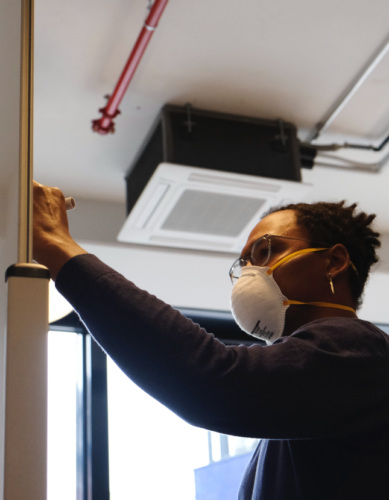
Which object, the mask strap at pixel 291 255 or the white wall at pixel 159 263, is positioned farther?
the white wall at pixel 159 263

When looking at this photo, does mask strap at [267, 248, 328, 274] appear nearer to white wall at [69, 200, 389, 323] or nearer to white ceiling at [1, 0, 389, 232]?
white ceiling at [1, 0, 389, 232]

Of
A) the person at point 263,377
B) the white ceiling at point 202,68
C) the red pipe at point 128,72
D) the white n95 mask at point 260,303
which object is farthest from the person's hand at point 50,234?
the white ceiling at point 202,68

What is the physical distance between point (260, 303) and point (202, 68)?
1.43m

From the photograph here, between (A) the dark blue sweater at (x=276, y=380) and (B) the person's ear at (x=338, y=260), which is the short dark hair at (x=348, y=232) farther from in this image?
(A) the dark blue sweater at (x=276, y=380)

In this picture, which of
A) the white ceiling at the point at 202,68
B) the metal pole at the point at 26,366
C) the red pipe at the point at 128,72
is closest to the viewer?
the metal pole at the point at 26,366

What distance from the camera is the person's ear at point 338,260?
1.29 m

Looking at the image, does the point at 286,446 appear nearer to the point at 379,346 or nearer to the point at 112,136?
the point at 379,346

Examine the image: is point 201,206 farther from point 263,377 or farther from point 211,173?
point 263,377

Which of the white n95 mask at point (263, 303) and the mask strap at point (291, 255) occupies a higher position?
the mask strap at point (291, 255)

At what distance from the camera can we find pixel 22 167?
851 mm

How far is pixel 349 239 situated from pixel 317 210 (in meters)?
0.08

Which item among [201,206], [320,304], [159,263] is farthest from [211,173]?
[320,304]

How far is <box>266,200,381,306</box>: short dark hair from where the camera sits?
1327 millimetres

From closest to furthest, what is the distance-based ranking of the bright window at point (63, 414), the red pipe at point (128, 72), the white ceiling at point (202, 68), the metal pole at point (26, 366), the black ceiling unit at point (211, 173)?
the metal pole at point (26, 366), the red pipe at point (128, 72), the white ceiling at point (202, 68), the black ceiling unit at point (211, 173), the bright window at point (63, 414)
